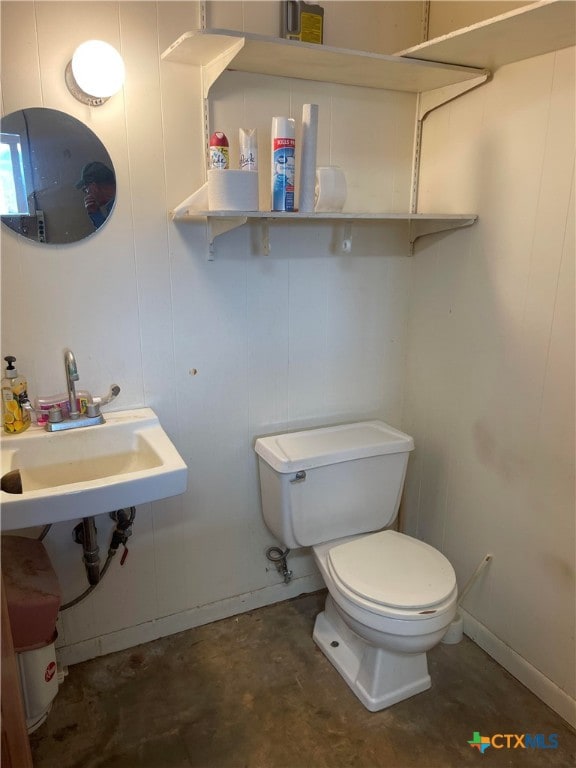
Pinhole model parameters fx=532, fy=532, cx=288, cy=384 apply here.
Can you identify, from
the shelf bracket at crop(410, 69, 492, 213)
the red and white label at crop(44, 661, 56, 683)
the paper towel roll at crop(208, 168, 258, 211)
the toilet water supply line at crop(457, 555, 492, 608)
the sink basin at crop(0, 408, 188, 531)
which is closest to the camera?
the sink basin at crop(0, 408, 188, 531)

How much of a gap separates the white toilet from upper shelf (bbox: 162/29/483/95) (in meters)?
1.18

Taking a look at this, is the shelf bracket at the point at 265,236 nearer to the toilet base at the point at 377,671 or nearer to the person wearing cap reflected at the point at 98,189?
the person wearing cap reflected at the point at 98,189

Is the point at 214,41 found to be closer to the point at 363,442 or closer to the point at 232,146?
the point at 232,146

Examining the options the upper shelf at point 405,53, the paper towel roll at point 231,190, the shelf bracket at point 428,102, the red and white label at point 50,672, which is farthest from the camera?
the shelf bracket at point 428,102

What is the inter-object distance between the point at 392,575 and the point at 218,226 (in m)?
1.18

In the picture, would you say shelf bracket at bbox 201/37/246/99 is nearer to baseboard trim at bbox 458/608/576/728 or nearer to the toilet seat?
the toilet seat

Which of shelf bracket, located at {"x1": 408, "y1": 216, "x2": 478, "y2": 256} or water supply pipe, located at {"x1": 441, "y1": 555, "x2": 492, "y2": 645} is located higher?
shelf bracket, located at {"x1": 408, "y1": 216, "x2": 478, "y2": 256}

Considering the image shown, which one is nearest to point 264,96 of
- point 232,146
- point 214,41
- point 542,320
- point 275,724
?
point 232,146

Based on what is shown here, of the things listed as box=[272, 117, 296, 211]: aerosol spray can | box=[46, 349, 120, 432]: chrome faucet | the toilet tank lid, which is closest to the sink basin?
box=[46, 349, 120, 432]: chrome faucet

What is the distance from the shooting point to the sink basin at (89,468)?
1207 mm

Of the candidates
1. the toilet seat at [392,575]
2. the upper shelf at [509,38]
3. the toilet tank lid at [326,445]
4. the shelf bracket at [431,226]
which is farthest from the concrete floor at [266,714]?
the upper shelf at [509,38]

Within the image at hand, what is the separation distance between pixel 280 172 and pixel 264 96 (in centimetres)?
32

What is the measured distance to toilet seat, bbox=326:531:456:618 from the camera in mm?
1489

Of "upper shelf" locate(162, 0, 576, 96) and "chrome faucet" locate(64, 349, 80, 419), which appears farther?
"chrome faucet" locate(64, 349, 80, 419)
